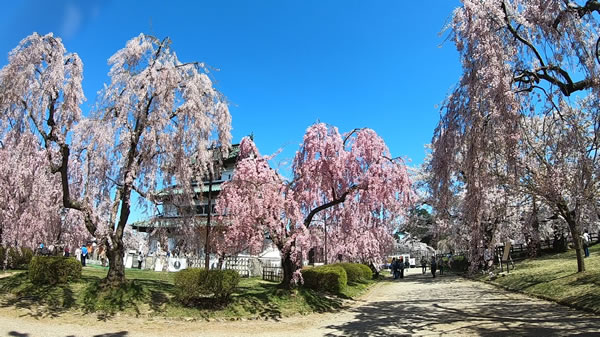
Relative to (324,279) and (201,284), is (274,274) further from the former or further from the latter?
(201,284)

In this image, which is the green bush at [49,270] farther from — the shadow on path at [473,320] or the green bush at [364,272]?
the green bush at [364,272]

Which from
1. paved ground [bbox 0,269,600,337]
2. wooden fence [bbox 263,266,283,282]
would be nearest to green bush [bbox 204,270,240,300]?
paved ground [bbox 0,269,600,337]

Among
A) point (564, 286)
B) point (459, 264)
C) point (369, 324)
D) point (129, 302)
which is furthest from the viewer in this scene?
point (459, 264)

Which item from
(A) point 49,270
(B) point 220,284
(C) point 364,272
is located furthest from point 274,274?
(A) point 49,270

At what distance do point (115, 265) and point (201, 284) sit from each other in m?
2.94

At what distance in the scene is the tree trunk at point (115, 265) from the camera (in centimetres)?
1203

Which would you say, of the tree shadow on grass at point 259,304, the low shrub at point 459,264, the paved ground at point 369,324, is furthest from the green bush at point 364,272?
the low shrub at point 459,264

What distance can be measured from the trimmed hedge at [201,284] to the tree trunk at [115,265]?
Answer: 1933mm

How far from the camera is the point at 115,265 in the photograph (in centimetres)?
1219

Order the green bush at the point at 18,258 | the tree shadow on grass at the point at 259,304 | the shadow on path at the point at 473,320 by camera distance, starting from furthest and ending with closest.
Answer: the green bush at the point at 18,258
the tree shadow on grass at the point at 259,304
the shadow on path at the point at 473,320

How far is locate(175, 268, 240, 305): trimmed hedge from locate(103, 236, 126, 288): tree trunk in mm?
1933

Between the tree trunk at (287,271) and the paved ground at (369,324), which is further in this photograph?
the tree trunk at (287,271)

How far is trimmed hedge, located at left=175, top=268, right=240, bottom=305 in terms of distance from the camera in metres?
11.7

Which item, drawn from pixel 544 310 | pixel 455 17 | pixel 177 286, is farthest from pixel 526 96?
pixel 177 286
